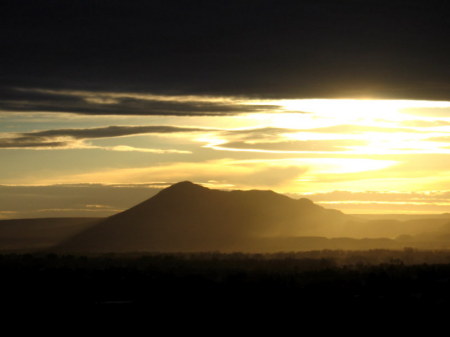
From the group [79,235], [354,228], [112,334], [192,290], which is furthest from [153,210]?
[112,334]

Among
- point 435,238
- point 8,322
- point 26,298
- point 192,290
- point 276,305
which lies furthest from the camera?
point 435,238

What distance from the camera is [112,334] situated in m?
20.4

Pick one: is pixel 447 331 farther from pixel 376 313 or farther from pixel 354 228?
pixel 354 228

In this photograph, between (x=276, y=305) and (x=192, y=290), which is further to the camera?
(x=192, y=290)

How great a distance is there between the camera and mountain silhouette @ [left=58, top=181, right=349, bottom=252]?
473ft

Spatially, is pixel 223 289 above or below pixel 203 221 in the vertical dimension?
below

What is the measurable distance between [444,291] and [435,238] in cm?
11713

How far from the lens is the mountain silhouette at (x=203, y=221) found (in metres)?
144

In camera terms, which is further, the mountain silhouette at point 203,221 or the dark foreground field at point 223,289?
the mountain silhouette at point 203,221

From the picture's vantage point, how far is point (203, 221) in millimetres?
155875

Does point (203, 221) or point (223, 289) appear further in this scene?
point (203, 221)

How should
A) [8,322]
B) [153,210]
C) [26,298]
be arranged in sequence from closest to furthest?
[8,322], [26,298], [153,210]

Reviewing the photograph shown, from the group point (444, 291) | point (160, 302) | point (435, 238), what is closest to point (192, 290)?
point (160, 302)

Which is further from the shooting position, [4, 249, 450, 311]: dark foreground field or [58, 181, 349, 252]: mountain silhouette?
[58, 181, 349, 252]: mountain silhouette
